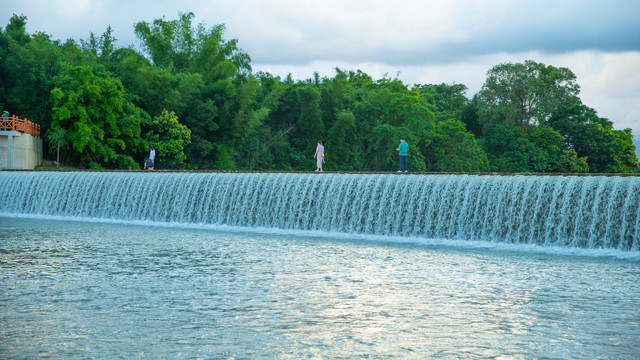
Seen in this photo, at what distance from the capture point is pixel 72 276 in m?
8.97

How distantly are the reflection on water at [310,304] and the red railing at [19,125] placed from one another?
19.0 meters

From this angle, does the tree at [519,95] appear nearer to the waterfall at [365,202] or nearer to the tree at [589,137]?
the tree at [589,137]

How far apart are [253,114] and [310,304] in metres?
33.9

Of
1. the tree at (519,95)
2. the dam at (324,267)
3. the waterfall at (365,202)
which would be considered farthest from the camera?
the tree at (519,95)

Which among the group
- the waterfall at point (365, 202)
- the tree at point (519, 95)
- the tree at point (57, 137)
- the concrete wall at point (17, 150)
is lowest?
the waterfall at point (365, 202)

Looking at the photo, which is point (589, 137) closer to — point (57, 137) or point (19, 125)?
point (57, 137)

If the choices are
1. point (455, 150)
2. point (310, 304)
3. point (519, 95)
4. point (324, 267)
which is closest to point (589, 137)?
point (519, 95)

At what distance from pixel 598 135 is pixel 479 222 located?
1628 inches

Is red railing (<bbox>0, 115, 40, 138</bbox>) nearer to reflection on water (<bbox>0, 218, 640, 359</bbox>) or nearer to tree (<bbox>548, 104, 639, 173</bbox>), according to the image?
reflection on water (<bbox>0, 218, 640, 359</bbox>)

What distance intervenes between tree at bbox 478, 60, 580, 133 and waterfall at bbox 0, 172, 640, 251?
117 ft

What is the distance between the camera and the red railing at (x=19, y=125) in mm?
29441

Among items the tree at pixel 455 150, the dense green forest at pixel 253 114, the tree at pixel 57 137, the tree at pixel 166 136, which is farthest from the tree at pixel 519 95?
the tree at pixel 57 137

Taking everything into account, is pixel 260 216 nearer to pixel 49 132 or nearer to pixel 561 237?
pixel 561 237

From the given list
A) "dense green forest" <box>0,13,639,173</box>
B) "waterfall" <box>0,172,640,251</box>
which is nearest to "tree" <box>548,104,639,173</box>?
"dense green forest" <box>0,13,639,173</box>
